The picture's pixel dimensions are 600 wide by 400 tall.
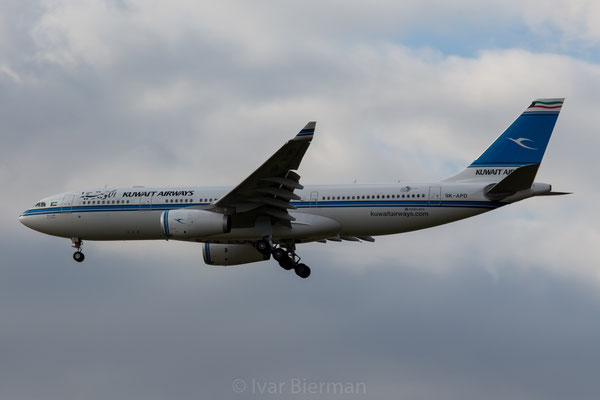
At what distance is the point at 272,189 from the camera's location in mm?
35562

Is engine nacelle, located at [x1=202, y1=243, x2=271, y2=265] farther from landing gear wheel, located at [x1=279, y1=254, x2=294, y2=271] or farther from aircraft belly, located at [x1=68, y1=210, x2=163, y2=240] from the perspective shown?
aircraft belly, located at [x1=68, y1=210, x2=163, y2=240]

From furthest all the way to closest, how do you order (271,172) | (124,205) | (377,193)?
(124,205)
(377,193)
(271,172)

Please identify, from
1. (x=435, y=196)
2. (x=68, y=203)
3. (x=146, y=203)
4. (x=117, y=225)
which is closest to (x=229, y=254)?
(x=146, y=203)

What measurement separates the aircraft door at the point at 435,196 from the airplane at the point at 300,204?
0.04m

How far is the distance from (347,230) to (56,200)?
13.1m

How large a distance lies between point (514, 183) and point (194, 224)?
11.8 m

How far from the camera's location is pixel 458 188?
36.4m

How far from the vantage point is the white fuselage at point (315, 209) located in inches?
1431

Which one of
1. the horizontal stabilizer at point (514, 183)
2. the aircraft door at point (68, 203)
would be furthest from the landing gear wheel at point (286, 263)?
the aircraft door at point (68, 203)

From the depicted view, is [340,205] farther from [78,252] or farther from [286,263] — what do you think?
[78,252]

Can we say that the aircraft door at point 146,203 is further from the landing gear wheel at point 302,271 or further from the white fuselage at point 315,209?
the landing gear wheel at point 302,271

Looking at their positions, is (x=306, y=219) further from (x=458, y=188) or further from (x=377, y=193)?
(x=458, y=188)

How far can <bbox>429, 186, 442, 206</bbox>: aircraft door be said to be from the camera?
36.3m

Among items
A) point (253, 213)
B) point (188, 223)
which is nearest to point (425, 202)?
point (253, 213)
